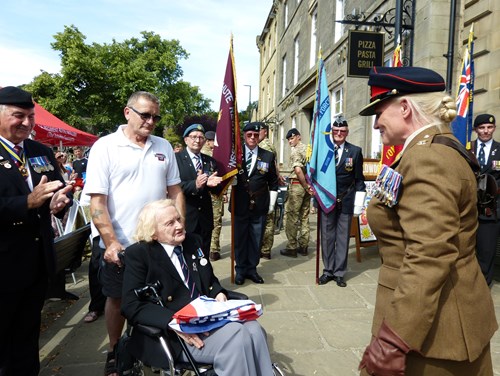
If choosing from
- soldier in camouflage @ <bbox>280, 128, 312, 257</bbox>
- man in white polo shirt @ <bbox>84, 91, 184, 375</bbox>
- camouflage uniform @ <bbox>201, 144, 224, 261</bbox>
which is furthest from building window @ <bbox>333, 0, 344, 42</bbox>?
man in white polo shirt @ <bbox>84, 91, 184, 375</bbox>

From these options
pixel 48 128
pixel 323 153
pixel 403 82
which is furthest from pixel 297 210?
pixel 48 128

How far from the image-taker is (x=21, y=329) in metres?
2.54

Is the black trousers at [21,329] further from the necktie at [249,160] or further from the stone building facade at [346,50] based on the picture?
the stone building facade at [346,50]

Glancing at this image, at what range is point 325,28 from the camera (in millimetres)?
14023

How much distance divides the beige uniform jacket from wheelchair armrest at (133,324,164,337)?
4.13 feet

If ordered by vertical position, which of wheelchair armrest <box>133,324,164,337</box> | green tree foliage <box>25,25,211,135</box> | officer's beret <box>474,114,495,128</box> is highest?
green tree foliage <box>25,25,211,135</box>

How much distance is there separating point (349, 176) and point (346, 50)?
756 cm

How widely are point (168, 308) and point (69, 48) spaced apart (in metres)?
25.1

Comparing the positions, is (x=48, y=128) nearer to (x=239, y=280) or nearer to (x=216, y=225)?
(x=216, y=225)

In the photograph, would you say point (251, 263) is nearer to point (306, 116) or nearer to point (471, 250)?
point (471, 250)

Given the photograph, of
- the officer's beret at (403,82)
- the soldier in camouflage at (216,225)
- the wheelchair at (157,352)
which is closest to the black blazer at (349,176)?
the soldier in camouflage at (216,225)

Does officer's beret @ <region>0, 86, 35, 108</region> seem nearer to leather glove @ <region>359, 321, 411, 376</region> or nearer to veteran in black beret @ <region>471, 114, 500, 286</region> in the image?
leather glove @ <region>359, 321, 411, 376</region>

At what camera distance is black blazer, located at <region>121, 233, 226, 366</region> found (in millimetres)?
2258

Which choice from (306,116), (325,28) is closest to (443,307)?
(325,28)
